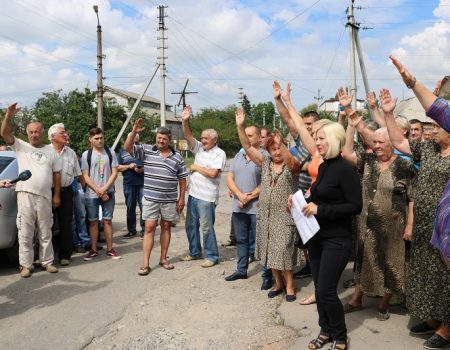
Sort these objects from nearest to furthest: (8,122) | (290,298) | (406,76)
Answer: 1. (406,76)
2. (290,298)
3. (8,122)

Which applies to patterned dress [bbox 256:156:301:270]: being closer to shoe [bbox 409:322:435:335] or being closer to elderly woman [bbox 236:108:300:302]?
elderly woman [bbox 236:108:300:302]

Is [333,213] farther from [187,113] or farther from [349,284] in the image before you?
[187,113]

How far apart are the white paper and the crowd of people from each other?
0.20 feet

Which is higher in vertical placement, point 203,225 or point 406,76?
point 406,76

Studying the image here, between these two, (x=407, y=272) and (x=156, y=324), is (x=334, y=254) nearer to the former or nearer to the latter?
(x=407, y=272)

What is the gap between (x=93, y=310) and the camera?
4.90 metres

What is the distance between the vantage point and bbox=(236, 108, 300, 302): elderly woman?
16.5 ft

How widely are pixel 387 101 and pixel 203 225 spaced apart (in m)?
3.40

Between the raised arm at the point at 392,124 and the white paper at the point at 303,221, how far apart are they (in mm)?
960

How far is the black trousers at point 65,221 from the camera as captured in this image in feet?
22.2

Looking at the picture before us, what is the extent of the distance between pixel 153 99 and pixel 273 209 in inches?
3682

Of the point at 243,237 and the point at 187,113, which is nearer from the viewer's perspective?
the point at 243,237

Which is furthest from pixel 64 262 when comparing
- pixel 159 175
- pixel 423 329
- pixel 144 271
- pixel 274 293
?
pixel 423 329

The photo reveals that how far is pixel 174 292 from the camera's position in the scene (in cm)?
545
